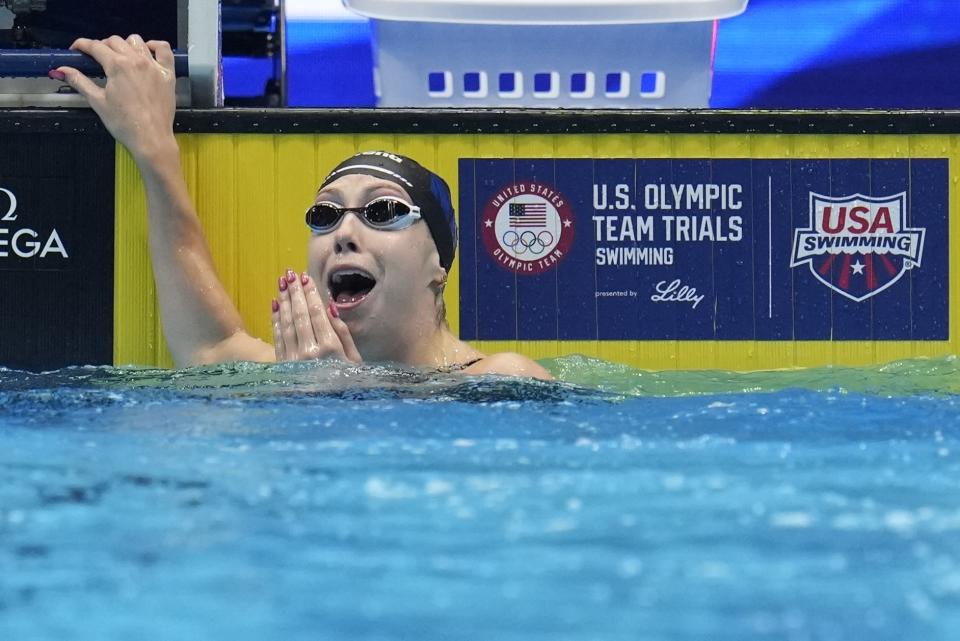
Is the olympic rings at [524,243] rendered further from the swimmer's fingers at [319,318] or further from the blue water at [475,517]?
the blue water at [475,517]

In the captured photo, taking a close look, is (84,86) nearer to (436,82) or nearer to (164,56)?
(164,56)

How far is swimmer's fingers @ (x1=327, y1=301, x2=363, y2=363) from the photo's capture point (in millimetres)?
4066

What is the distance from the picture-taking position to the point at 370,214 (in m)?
4.27

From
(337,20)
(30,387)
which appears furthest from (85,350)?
(337,20)

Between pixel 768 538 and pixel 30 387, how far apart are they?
2905 mm

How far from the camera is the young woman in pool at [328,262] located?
4.20 meters

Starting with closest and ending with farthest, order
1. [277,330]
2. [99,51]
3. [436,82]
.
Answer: [277,330] < [99,51] < [436,82]

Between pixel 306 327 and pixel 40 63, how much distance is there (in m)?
2.02

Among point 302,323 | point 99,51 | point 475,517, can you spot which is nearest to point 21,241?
point 99,51

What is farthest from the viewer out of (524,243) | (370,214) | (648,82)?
(648,82)

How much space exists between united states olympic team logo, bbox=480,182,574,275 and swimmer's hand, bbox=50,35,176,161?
4.70ft

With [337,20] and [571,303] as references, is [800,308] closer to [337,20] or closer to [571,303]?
[571,303]

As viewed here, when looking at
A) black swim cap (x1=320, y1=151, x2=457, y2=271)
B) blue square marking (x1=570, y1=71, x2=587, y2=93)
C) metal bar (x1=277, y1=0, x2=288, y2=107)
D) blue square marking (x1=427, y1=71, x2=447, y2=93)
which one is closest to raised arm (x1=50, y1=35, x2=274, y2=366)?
black swim cap (x1=320, y1=151, x2=457, y2=271)

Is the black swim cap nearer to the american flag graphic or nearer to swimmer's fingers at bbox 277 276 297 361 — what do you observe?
swimmer's fingers at bbox 277 276 297 361
